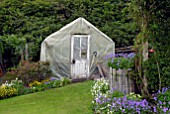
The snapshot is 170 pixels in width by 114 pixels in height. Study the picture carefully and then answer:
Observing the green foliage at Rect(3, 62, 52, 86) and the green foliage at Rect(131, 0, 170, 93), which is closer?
the green foliage at Rect(131, 0, 170, 93)

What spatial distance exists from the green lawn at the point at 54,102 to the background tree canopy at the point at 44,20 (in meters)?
5.03

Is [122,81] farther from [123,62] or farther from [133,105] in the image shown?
[133,105]

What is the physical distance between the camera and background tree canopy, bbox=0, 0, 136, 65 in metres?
14.9

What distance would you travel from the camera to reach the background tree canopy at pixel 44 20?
14.9 m

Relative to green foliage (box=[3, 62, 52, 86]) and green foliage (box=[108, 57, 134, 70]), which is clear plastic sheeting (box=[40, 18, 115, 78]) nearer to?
green foliage (box=[3, 62, 52, 86])

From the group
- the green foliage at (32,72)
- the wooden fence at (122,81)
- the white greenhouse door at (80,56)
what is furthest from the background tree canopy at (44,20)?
the wooden fence at (122,81)

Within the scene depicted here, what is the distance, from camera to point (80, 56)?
13930 millimetres

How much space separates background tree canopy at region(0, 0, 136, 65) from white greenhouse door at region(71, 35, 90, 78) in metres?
1.54

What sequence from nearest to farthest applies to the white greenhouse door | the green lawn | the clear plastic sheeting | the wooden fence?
1. the wooden fence
2. the green lawn
3. the clear plastic sheeting
4. the white greenhouse door

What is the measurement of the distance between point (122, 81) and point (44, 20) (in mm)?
9460

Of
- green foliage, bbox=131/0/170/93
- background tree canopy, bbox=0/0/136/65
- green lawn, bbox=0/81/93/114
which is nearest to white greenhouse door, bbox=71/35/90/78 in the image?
background tree canopy, bbox=0/0/136/65

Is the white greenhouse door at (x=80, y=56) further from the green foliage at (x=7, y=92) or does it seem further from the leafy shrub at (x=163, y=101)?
the leafy shrub at (x=163, y=101)

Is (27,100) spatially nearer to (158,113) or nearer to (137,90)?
(137,90)

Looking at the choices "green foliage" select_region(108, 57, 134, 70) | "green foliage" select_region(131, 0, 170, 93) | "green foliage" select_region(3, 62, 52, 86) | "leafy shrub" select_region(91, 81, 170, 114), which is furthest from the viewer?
"green foliage" select_region(3, 62, 52, 86)
